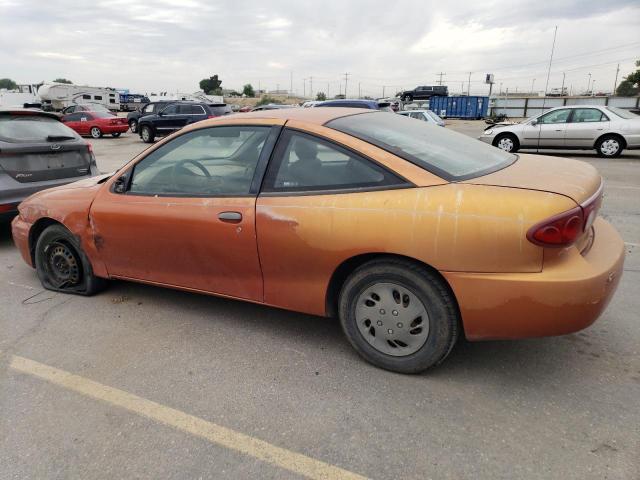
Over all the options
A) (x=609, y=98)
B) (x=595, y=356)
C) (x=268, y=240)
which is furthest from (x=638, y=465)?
(x=609, y=98)

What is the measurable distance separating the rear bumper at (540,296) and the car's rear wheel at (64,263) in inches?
120

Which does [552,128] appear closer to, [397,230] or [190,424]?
[397,230]

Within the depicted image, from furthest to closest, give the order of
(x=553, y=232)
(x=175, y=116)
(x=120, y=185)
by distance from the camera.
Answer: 1. (x=175, y=116)
2. (x=120, y=185)
3. (x=553, y=232)

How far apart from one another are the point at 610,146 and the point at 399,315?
13006 mm

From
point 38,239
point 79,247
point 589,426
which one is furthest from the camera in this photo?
point 38,239

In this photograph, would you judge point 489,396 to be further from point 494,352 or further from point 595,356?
point 595,356

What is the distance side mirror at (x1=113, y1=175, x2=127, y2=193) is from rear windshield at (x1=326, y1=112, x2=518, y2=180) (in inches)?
65.8

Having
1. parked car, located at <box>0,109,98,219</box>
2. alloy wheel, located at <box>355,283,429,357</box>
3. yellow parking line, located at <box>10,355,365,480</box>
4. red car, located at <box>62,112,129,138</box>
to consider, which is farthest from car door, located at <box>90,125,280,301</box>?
red car, located at <box>62,112,129,138</box>

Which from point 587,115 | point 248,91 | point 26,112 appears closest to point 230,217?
point 26,112

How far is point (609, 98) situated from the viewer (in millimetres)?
33156

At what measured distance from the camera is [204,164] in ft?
11.5

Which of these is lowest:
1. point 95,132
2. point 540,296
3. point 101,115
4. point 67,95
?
point 95,132

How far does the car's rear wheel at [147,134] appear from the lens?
834 inches

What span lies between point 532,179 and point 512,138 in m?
12.5
